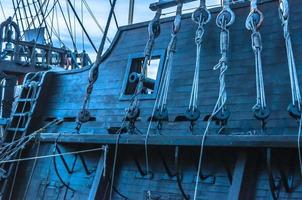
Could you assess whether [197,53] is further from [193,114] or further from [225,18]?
[193,114]

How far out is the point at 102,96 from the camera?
7551 millimetres

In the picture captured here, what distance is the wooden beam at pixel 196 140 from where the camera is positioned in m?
4.66

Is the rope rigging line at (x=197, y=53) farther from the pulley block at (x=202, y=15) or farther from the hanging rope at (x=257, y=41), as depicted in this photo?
the hanging rope at (x=257, y=41)

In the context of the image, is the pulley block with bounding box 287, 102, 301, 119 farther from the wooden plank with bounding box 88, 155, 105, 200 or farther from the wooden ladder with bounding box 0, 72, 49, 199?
the wooden ladder with bounding box 0, 72, 49, 199

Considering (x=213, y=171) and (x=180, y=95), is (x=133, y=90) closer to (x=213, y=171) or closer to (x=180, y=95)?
(x=180, y=95)

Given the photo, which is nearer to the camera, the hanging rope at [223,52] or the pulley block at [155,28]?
the hanging rope at [223,52]

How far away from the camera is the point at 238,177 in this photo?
521 centimetres

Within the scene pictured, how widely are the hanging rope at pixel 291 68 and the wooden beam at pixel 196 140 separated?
1.31 feet

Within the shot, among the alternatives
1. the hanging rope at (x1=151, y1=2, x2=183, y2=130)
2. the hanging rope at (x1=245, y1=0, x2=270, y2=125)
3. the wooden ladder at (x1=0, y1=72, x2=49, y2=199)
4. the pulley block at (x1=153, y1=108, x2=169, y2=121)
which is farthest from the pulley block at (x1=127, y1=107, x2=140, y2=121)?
the wooden ladder at (x1=0, y1=72, x2=49, y2=199)

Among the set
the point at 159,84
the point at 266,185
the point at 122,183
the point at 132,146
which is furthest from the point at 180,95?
the point at 266,185

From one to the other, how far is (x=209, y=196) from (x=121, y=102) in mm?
2120

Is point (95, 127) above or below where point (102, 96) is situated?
below

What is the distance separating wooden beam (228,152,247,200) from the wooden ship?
0.01 meters

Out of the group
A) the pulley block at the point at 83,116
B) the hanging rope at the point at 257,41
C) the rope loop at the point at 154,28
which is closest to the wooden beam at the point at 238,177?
the hanging rope at the point at 257,41
